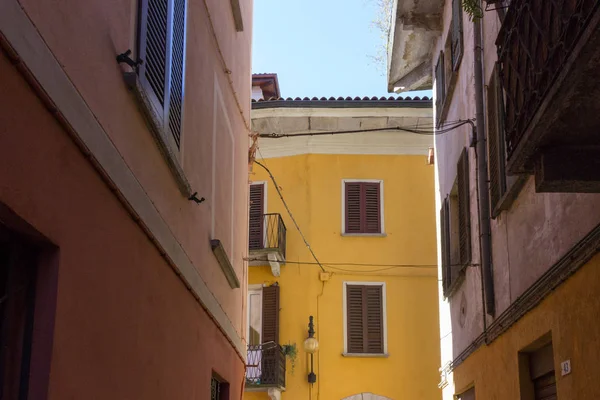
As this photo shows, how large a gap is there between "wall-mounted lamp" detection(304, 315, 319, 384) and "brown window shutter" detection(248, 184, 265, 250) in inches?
87.2

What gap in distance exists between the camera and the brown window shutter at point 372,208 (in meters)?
21.7

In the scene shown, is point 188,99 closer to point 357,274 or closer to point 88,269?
point 88,269

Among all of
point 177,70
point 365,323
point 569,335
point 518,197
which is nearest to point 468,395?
point 518,197

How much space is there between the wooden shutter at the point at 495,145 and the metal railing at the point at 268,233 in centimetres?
1166

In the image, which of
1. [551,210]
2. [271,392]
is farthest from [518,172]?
[271,392]

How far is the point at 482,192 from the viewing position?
9883mm

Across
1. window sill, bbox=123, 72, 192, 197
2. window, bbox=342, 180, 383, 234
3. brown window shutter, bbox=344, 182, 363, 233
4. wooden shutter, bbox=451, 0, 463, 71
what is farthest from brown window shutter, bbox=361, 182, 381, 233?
window sill, bbox=123, 72, 192, 197

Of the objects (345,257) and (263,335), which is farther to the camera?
(345,257)

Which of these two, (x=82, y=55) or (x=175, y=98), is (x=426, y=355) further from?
(x=82, y=55)

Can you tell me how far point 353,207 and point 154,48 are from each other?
15.8m

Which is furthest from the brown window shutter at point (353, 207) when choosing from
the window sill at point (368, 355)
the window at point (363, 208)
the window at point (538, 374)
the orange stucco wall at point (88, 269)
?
the orange stucco wall at point (88, 269)

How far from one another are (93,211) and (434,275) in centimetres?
1723

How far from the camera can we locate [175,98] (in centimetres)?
698

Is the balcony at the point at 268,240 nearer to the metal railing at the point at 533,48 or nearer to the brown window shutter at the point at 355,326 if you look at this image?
the brown window shutter at the point at 355,326
